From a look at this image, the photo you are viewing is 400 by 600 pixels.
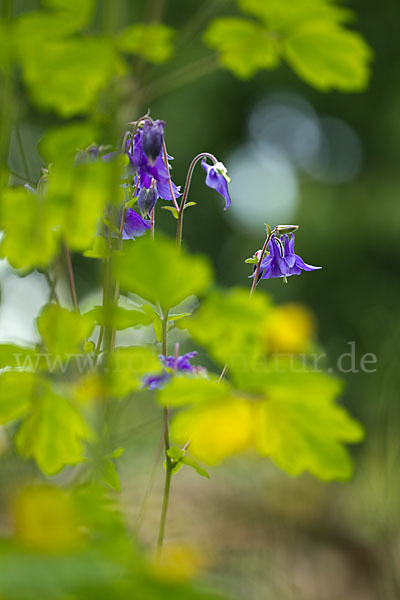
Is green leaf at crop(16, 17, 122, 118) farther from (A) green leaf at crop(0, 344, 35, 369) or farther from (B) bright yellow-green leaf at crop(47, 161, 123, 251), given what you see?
(A) green leaf at crop(0, 344, 35, 369)

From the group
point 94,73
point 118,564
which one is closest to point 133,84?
point 94,73

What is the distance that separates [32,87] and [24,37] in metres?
0.05

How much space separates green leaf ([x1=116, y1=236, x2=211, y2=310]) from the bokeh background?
85.3 inches

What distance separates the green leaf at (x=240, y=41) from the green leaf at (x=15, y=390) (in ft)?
1.21

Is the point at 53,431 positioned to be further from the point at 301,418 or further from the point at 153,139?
the point at 153,139

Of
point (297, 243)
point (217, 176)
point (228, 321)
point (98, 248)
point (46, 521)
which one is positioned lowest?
point (46, 521)

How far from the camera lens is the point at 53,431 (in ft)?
1.30

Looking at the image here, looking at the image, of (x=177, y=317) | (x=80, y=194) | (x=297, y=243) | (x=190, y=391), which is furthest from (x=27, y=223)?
(x=297, y=243)

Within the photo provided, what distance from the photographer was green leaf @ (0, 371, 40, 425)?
377 millimetres

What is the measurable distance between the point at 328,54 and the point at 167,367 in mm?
336

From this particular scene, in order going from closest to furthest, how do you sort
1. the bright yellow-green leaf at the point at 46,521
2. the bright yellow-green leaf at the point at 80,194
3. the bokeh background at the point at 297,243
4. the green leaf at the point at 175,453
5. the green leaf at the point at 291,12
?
the bright yellow-green leaf at the point at 46,521 < the bright yellow-green leaf at the point at 80,194 < the green leaf at the point at 291,12 < the green leaf at the point at 175,453 < the bokeh background at the point at 297,243

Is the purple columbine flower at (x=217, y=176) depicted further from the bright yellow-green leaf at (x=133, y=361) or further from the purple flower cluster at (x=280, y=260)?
the bright yellow-green leaf at (x=133, y=361)

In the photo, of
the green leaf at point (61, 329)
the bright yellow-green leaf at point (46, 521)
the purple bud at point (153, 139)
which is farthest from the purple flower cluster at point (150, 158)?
the bright yellow-green leaf at point (46, 521)

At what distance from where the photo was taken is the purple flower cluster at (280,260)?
2.02 feet
